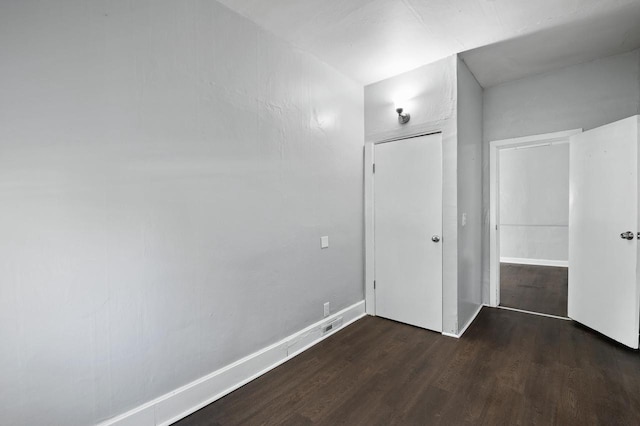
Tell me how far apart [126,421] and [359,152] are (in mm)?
3024

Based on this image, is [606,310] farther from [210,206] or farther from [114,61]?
[114,61]

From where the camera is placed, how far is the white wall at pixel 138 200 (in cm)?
133

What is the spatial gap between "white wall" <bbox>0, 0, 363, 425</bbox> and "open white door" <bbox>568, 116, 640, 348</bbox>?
2891mm

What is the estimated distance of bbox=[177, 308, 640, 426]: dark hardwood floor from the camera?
1808 millimetres

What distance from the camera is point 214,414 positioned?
6.09ft

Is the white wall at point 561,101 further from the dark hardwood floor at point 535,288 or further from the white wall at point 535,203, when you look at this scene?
the white wall at point 535,203

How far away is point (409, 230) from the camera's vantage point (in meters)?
3.20

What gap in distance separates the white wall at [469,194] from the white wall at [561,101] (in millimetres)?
179

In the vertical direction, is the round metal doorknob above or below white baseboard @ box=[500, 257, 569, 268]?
above

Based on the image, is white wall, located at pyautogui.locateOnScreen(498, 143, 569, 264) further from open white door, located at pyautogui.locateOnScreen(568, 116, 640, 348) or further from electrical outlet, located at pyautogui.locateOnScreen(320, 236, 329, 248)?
electrical outlet, located at pyautogui.locateOnScreen(320, 236, 329, 248)

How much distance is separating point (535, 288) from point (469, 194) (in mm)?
2392

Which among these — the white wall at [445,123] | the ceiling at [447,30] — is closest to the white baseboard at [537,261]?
the ceiling at [447,30]

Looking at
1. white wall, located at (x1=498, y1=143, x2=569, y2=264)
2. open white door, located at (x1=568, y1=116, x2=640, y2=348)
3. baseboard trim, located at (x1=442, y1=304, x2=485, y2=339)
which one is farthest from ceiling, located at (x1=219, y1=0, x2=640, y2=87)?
white wall, located at (x1=498, y1=143, x2=569, y2=264)

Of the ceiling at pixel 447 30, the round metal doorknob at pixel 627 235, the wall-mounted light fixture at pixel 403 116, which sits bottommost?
the round metal doorknob at pixel 627 235
